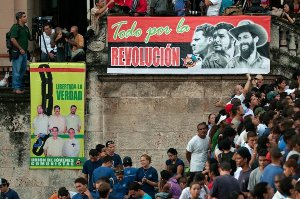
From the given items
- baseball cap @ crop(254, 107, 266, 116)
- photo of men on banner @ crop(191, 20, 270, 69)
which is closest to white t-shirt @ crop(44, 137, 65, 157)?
photo of men on banner @ crop(191, 20, 270, 69)

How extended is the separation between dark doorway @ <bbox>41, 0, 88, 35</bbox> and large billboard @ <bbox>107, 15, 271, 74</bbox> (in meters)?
7.33

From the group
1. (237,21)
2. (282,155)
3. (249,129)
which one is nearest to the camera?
(282,155)

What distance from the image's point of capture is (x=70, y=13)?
41406mm

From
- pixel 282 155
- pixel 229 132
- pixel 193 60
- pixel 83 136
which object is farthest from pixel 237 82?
pixel 282 155

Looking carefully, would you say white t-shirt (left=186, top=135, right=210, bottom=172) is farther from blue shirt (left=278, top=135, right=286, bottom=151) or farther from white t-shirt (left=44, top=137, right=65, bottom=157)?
blue shirt (left=278, top=135, right=286, bottom=151)

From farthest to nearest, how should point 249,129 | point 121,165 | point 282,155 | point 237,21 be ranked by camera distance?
point 237,21, point 121,165, point 249,129, point 282,155

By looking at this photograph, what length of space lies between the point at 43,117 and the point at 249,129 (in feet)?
28.3

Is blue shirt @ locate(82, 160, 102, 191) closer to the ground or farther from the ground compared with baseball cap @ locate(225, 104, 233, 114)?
closer to the ground

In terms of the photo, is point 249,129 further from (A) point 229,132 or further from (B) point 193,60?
(B) point 193,60

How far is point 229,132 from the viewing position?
2748cm

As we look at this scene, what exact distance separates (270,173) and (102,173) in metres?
5.86

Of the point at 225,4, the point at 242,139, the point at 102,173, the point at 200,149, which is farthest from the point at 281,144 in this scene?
the point at 225,4

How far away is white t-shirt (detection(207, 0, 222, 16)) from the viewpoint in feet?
113

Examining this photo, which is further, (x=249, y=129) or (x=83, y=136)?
(x=83, y=136)
